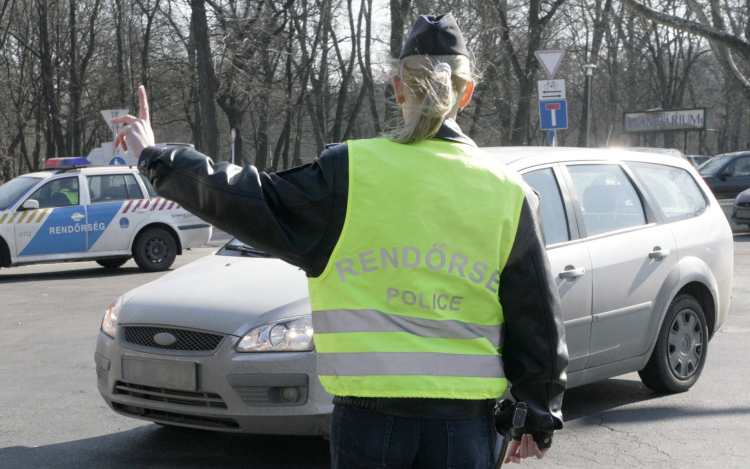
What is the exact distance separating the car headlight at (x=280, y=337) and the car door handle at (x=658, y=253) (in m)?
2.38

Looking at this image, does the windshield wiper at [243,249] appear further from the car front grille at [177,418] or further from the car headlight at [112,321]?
the car front grille at [177,418]

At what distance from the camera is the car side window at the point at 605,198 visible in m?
4.99

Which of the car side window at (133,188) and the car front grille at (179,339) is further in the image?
the car side window at (133,188)

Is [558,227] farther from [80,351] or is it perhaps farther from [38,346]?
[38,346]

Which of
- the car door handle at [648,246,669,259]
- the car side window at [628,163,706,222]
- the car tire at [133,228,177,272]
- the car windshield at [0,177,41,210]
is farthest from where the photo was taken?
the car tire at [133,228,177,272]

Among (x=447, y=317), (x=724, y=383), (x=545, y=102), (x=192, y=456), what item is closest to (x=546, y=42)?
(x=545, y=102)

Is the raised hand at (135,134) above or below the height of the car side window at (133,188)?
above

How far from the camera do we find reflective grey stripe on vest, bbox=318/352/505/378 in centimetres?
184

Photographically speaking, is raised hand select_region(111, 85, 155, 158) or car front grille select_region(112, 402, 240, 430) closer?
raised hand select_region(111, 85, 155, 158)

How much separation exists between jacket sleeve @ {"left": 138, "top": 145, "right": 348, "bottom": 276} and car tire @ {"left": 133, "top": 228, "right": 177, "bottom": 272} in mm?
11681

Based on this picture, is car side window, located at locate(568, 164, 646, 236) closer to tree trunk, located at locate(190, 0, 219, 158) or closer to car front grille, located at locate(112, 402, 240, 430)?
car front grille, located at locate(112, 402, 240, 430)

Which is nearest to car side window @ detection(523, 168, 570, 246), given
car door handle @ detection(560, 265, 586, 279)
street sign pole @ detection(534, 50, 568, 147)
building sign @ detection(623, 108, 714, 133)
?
car door handle @ detection(560, 265, 586, 279)

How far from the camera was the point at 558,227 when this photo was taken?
4.73m

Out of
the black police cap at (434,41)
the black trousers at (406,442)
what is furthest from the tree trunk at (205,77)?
the black trousers at (406,442)
